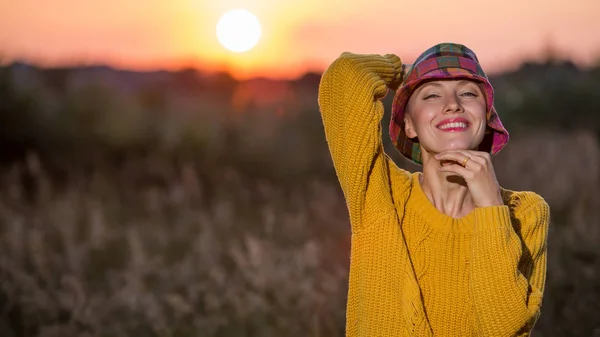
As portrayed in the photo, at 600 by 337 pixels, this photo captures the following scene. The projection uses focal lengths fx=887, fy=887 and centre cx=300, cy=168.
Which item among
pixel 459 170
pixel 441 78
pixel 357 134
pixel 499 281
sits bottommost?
pixel 499 281

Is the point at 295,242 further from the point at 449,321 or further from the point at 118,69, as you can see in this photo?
the point at 118,69

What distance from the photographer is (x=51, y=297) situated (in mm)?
5359

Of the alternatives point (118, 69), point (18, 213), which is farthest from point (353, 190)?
point (118, 69)

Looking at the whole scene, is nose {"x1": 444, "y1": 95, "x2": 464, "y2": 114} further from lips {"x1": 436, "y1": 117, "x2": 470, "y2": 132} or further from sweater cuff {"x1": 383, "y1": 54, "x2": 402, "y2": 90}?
sweater cuff {"x1": 383, "y1": 54, "x2": 402, "y2": 90}

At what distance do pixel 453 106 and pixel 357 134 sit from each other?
0.29m

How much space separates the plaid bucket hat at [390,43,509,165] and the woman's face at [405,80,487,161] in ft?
0.10

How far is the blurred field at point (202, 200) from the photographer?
5.23 meters

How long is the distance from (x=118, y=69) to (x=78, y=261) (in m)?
8.00

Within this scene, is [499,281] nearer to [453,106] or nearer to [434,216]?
[434,216]

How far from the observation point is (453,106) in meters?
2.53

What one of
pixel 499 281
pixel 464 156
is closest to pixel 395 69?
pixel 464 156

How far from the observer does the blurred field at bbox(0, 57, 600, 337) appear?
5.23m

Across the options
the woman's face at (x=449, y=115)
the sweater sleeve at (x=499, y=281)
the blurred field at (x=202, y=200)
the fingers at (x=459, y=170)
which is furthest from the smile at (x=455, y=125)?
the blurred field at (x=202, y=200)

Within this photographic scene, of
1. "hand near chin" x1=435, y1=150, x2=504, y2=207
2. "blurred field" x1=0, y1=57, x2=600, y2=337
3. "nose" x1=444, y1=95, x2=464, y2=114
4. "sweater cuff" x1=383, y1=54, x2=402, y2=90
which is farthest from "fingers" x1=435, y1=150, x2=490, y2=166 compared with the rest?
"blurred field" x1=0, y1=57, x2=600, y2=337
